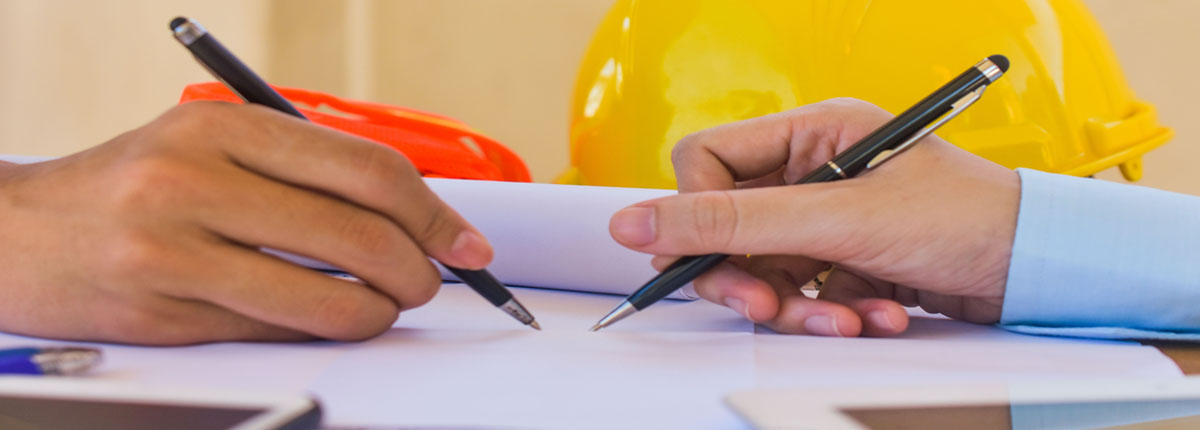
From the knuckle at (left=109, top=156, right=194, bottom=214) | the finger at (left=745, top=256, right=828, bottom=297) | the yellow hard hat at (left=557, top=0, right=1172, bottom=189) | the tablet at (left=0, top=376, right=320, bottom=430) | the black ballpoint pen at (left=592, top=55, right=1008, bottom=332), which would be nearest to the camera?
the tablet at (left=0, top=376, right=320, bottom=430)

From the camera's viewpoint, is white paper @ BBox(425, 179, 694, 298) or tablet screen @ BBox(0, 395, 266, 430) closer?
tablet screen @ BBox(0, 395, 266, 430)

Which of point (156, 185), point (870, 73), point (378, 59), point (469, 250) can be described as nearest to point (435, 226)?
point (469, 250)

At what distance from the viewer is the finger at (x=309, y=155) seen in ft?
1.17

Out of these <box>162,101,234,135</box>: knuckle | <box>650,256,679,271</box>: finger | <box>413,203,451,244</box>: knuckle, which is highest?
<box>162,101,234,135</box>: knuckle

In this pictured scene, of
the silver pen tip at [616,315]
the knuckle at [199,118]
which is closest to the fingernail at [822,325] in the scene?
the silver pen tip at [616,315]

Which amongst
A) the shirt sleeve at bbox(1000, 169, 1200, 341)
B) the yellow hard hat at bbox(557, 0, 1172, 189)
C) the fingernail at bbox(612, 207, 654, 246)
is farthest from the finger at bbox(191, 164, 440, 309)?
the yellow hard hat at bbox(557, 0, 1172, 189)

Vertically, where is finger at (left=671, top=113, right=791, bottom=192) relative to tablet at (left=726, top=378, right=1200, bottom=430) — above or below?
above

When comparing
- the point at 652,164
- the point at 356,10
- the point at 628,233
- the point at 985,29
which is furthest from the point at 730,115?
the point at 356,10

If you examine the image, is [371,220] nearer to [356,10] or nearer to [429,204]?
[429,204]

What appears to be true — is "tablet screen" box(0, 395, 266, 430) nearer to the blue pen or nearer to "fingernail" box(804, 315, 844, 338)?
the blue pen

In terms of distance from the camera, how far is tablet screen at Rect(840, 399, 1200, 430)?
0.82 feet

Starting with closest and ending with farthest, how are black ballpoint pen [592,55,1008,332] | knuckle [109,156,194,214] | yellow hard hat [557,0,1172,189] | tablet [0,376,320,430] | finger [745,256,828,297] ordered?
tablet [0,376,320,430]
knuckle [109,156,194,214]
black ballpoint pen [592,55,1008,332]
finger [745,256,828,297]
yellow hard hat [557,0,1172,189]

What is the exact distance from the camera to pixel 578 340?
41 cm

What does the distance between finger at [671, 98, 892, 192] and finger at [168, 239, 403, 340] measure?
0.82 feet
